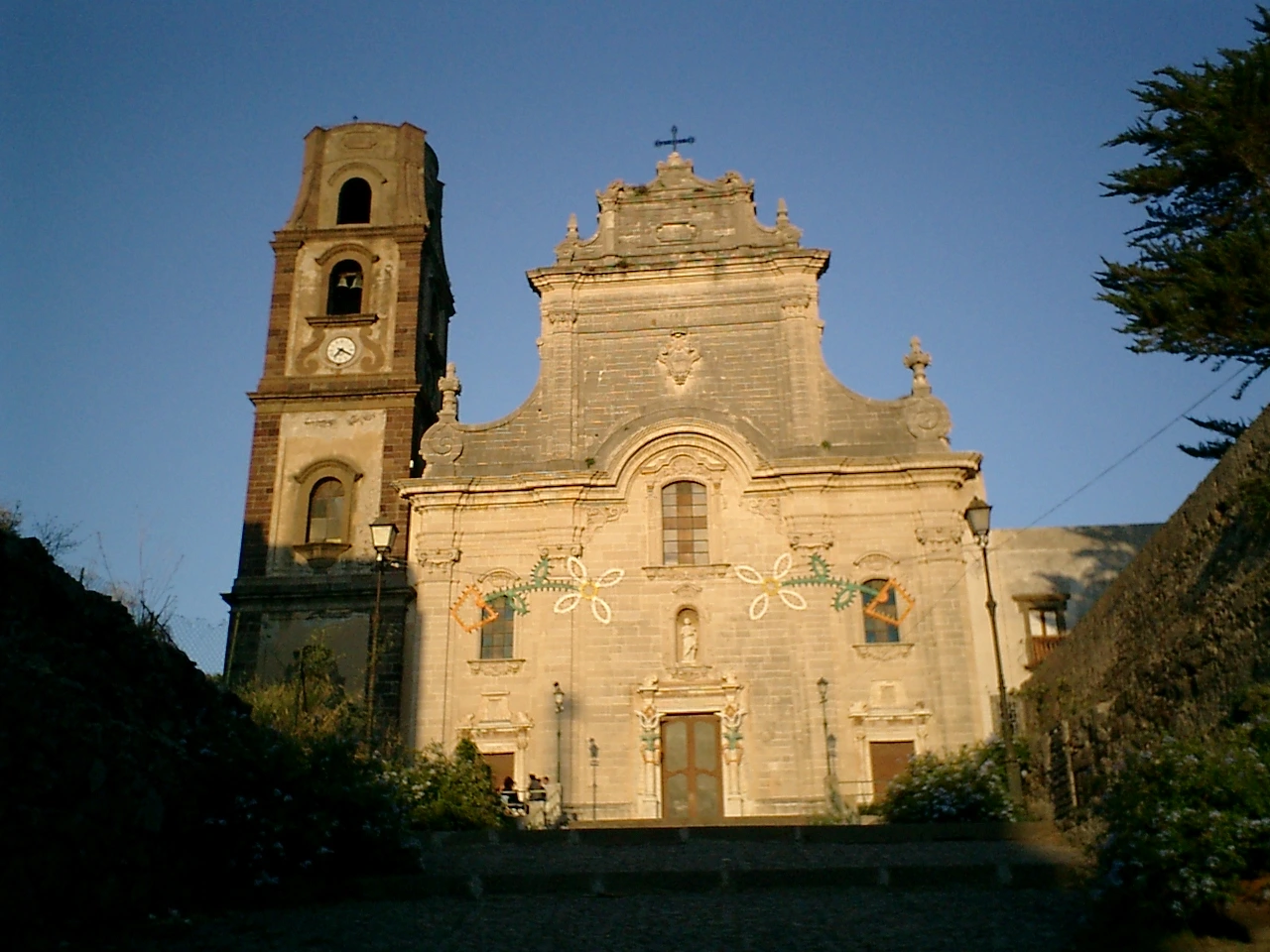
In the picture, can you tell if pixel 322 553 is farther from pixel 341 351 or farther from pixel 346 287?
pixel 346 287

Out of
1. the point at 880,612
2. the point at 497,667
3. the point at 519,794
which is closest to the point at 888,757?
the point at 880,612

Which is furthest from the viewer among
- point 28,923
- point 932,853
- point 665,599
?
point 665,599

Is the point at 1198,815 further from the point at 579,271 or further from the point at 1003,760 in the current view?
the point at 579,271

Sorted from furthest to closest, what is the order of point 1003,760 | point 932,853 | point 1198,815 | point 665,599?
point 665,599 < point 1003,760 < point 932,853 < point 1198,815

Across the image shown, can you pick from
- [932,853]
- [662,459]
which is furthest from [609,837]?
[662,459]

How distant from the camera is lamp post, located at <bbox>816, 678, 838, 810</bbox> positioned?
22383 millimetres

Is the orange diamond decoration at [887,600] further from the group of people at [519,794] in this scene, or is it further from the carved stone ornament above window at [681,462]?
the group of people at [519,794]

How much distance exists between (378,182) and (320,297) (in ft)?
11.7

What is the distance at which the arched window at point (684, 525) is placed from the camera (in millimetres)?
25203

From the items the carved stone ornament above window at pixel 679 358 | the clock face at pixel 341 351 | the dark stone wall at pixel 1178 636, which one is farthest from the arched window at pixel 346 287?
the dark stone wall at pixel 1178 636

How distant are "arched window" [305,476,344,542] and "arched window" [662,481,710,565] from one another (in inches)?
279

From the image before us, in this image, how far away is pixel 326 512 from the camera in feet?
87.1

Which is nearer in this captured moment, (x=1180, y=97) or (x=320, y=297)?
(x=1180, y=97)

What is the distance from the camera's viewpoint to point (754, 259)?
2723 cm
